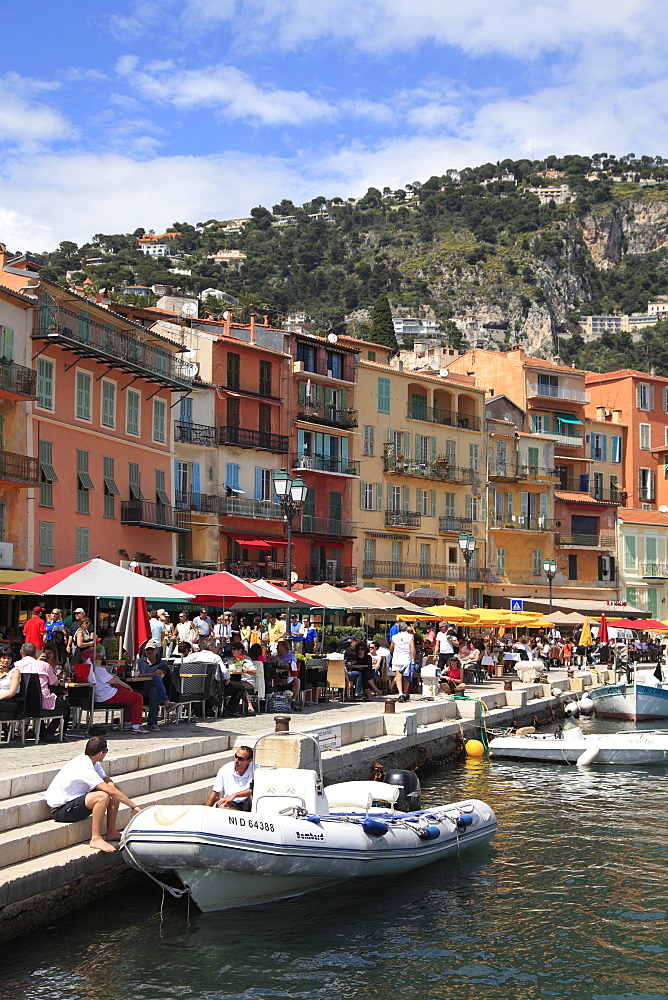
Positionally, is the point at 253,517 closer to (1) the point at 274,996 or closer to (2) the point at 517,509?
(2) the point at 517,509

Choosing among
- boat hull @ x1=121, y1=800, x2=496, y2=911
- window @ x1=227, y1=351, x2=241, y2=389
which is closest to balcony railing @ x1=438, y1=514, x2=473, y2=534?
window @ x1=227, y1=351, x2=241, y2=389

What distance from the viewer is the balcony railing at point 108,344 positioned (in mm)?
35625

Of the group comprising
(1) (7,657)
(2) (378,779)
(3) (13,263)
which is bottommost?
(2) (378,779)

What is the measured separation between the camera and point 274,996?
34.0 ft

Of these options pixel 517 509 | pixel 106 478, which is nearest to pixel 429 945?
pixel 106 478

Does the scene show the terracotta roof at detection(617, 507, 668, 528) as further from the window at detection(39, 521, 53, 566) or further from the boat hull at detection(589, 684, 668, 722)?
the window at detection(39, 521, 53, 566)

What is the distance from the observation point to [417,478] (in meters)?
60.1

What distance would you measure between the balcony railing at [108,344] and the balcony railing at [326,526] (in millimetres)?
10263

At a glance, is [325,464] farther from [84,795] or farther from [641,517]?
[84,795]

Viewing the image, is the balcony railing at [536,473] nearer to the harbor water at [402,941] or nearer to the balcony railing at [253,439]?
the balcony railing at [253,439]

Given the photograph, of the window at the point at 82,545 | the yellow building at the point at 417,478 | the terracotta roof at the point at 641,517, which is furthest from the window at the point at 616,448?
the window at the point at 82,545

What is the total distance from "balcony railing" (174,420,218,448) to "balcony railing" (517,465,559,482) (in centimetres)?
2210

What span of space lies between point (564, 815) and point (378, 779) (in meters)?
5.01

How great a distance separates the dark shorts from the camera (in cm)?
1162
